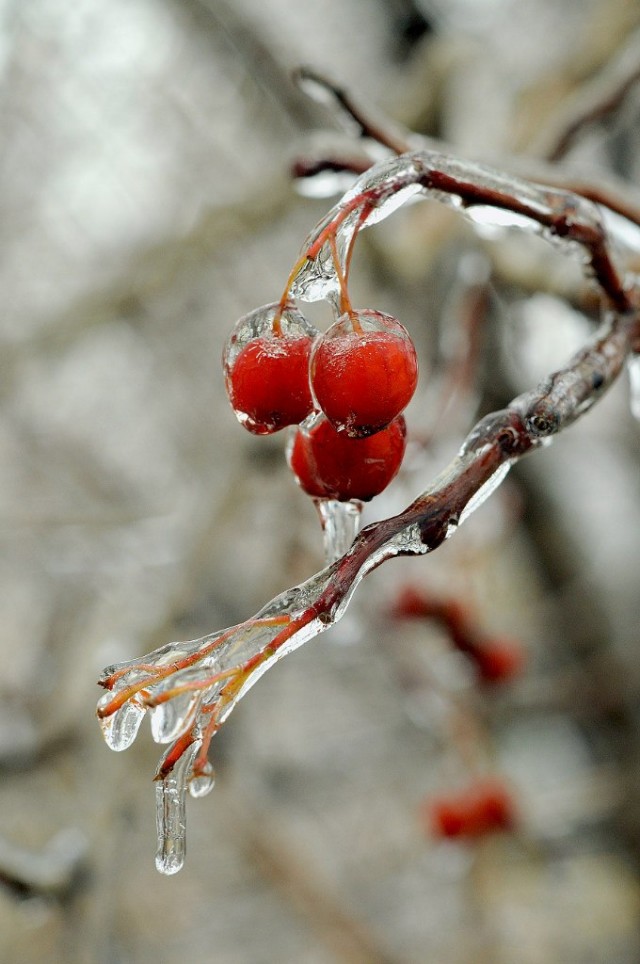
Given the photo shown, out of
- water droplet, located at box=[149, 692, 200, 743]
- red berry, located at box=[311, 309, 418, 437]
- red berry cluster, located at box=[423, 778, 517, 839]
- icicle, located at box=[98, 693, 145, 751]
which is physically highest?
red berry cluster, located at box=[423, 778, 517, 839]

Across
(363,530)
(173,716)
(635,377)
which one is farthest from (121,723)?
(635,377)

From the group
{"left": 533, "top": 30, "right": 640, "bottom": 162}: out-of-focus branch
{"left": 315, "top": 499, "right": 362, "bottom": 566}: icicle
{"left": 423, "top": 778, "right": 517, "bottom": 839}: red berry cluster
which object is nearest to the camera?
{"left": 315, "top": 499, "right": 362, "bottom": 566}: icicle

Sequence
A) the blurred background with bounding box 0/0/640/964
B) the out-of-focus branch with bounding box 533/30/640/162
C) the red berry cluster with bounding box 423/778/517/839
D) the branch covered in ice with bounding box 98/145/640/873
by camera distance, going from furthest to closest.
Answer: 1. the red berry cluster with bounding box 423/778/517/839
2. the blurred background with bounding box 0/0/640/964
3. the out-of-focus branch with bounding box 533/30/640/162
4. the branch covered in ice with bounding box 98/145/640/873

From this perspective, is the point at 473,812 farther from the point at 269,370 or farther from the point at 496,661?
the point at 269,370

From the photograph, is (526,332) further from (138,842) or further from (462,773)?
(138,842)

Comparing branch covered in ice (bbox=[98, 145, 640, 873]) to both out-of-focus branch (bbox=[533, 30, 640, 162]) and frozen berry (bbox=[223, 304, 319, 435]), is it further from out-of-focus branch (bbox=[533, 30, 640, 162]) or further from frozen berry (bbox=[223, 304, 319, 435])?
out-of-focus branch (bbox=[533, 30, 640, 162])

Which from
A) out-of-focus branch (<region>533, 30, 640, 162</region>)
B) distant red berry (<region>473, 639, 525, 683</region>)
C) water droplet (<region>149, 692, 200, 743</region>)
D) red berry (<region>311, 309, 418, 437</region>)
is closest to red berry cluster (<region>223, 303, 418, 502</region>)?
red berry (<region>311, 309, 418, 437</region>)

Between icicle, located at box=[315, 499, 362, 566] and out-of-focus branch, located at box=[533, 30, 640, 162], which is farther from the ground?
out-of-focus branch, located at box=[533, 30, 640, 162]
